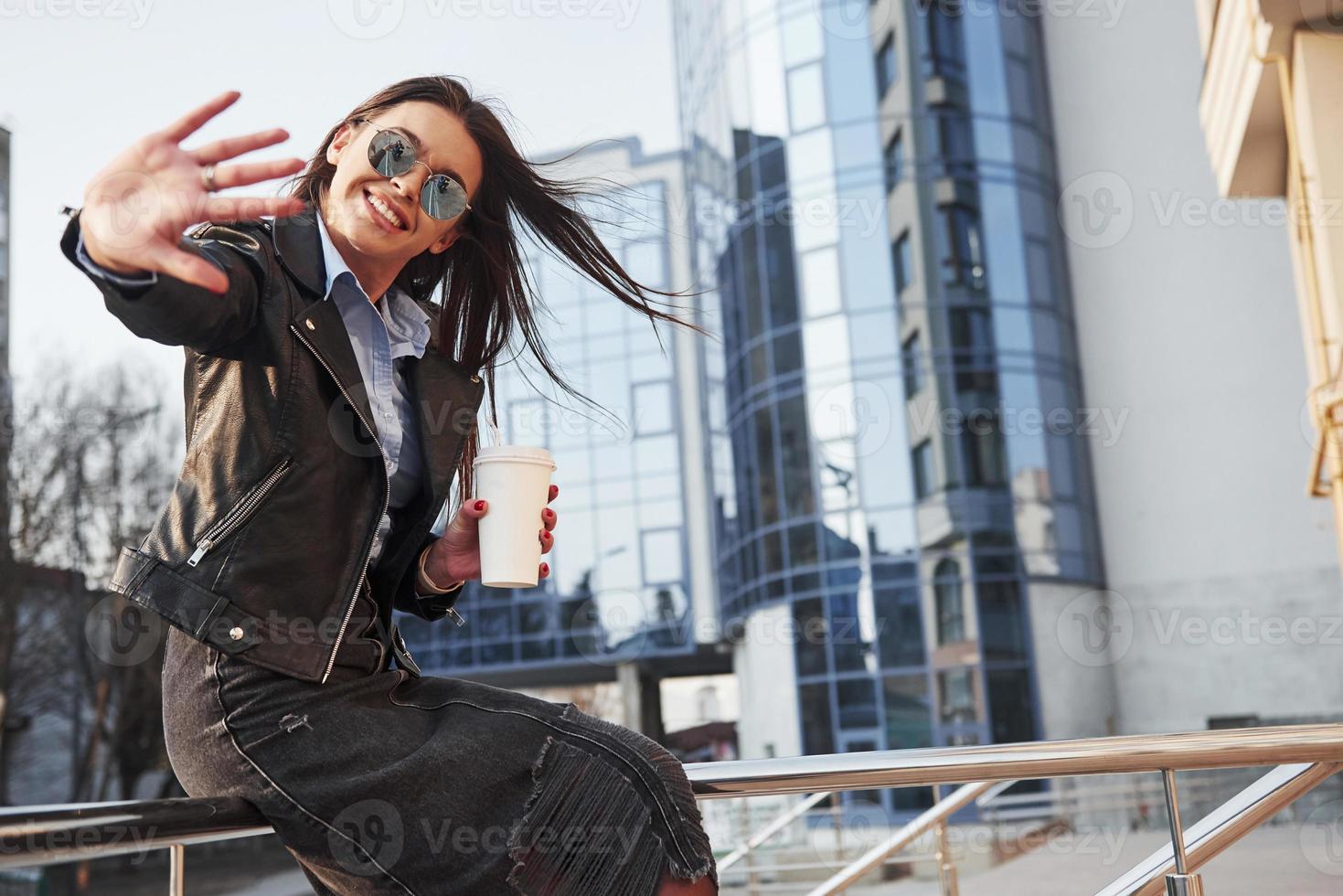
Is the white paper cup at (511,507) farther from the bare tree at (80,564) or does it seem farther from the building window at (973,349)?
the building window at (973,349)

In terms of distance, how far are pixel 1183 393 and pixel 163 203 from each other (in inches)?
934

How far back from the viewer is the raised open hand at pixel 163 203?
1.27 m

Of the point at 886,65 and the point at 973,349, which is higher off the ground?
the point at 886,65

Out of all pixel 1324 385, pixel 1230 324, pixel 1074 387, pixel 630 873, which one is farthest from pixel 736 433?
pixel 630 873

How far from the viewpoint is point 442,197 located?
1771mm

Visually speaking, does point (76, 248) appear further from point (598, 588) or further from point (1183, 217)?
point (598, 588)

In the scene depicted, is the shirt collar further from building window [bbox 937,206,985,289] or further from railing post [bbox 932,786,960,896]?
building window [bbox 937,206,985,289]

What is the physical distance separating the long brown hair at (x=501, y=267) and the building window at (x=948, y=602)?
19463 mm

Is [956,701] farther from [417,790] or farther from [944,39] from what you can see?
[417,790]

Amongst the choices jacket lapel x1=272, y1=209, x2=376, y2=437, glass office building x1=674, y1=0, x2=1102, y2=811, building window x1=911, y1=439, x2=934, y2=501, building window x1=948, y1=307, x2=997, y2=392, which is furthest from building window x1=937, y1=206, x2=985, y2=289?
jacket lapel x1=272, y1=209, x2=376, y2=437

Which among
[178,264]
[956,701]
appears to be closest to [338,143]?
[178,264]

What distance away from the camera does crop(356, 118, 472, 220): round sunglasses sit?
1738mm

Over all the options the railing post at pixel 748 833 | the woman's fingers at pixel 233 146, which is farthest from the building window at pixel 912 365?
the woman's fingers at pixel 233 146

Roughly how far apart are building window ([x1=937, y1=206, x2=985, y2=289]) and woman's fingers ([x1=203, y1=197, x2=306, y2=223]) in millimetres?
21298
